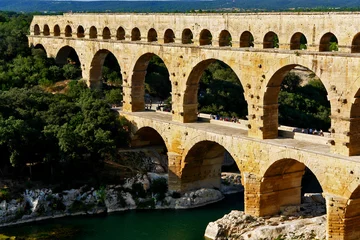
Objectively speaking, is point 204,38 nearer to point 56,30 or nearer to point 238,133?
point 238,133

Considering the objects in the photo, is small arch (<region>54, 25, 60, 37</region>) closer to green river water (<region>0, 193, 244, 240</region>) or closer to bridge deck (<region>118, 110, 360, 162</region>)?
bridge deck (<region>118, 110, 360, 162</region>)

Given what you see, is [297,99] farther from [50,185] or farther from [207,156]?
[50,185]

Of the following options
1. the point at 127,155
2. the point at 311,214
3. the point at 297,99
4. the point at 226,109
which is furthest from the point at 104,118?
the point at 297,99

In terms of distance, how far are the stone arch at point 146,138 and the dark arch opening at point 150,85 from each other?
1486 mm

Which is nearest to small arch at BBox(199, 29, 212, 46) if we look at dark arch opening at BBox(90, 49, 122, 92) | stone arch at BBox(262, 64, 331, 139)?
stone arch at BBox(262, 64, 331, 139)

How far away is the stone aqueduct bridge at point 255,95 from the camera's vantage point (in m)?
24.4

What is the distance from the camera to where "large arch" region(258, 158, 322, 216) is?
27781 millimetres

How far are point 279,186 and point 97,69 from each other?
1726 centimetres

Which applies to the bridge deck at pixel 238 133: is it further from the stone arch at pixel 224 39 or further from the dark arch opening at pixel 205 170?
the stone arch at pixel 224 39

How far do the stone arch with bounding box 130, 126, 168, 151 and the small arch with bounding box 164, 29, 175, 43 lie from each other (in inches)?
202

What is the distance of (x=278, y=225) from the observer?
27375 mm

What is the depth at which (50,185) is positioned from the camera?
31.7 meters

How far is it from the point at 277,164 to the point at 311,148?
1.94 metres

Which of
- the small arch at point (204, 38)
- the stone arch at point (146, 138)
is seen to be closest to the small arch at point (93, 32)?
the stone arch at point (146, 138)
